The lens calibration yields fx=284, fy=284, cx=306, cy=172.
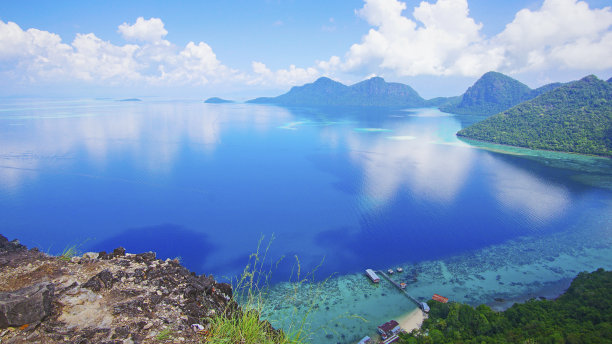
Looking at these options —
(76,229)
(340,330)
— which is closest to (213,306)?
(340,330)

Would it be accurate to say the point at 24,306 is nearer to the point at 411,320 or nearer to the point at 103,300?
the point at 103,300

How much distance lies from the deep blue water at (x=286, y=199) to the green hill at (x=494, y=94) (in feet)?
392

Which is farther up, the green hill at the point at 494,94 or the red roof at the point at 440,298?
the green hill at the point at 494,94

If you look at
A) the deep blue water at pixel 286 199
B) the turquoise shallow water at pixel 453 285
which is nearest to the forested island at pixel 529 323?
the turquoise shallow water at pixel 453 285

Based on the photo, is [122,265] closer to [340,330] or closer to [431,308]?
[340,330]

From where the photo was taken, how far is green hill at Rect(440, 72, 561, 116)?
6216 inches

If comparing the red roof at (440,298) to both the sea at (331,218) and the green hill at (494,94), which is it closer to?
the sea at (331,218)

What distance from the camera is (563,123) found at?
225 feet

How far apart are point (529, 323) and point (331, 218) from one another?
17.7 m

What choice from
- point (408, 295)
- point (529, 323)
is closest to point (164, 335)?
point (529, 323)

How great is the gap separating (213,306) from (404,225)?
25.3m

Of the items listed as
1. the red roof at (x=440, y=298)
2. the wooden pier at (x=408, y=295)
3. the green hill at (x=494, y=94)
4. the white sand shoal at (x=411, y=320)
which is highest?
the green hill at (x=494, y=94)

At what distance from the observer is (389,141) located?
2776 inches

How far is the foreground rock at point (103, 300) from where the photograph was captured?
4.18 meters
